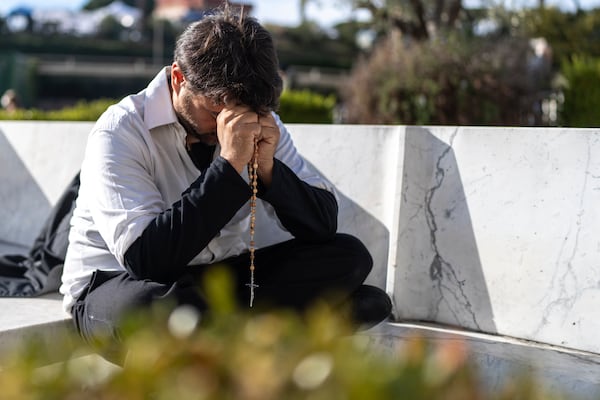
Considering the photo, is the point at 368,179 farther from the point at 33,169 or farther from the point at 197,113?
the point at 33,169

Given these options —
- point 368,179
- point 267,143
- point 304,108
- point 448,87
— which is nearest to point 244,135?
point 267,143

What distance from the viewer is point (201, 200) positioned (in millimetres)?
2777

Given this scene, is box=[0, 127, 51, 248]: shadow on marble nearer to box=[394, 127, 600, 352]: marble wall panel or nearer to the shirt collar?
the shirt collar

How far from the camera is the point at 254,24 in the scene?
299cm

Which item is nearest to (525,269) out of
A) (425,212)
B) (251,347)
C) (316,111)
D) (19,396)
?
(425,212)

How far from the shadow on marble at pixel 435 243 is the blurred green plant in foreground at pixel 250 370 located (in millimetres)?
2350

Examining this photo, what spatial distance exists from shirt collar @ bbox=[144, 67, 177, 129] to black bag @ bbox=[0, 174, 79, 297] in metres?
1.15

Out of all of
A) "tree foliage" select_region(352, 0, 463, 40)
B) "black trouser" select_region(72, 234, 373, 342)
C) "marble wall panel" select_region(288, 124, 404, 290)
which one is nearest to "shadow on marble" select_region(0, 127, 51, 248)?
"marble wall panel" select_region(288, 124, 404, 290)

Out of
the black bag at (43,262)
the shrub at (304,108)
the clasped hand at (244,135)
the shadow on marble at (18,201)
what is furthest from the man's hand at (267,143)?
the shrub at (304,108)

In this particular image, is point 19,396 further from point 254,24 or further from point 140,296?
point 254,24

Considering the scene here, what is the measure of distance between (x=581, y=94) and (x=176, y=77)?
833cm

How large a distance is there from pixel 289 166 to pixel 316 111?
10091 millimetres

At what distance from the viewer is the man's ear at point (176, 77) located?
3035 millimetres

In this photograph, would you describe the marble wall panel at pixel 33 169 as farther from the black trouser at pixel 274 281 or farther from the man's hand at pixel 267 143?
the man's hand at pixel 267 143
